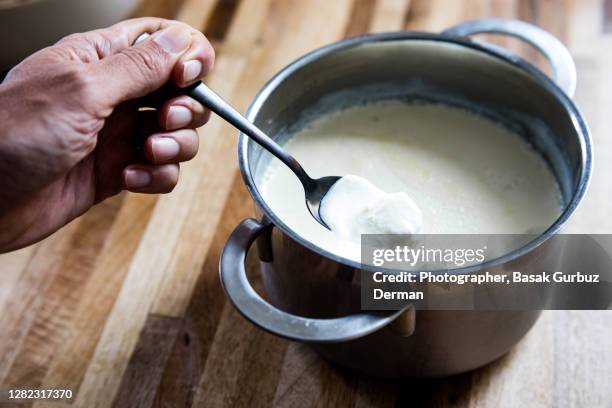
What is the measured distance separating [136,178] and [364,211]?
30 cm

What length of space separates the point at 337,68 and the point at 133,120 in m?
0.32

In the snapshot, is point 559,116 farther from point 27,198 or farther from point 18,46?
point 18,46

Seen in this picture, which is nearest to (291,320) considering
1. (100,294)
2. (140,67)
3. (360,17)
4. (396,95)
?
(140,67)

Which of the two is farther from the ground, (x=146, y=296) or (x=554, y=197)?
(x=554, y=197)

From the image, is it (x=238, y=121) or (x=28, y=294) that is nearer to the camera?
(x=238, y=121)

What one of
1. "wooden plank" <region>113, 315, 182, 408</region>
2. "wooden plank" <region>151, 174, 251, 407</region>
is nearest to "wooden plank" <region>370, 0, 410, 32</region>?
"wooden plank" <region>151, 174, 251, 407</region>

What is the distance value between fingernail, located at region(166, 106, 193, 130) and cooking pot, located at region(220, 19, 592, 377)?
8cm

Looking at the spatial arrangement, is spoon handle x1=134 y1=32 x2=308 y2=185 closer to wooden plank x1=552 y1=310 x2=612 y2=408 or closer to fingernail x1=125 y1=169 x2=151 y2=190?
fingernail x1=125 y1=169 x2=151 y2=190

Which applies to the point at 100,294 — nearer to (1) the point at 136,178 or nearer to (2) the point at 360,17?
(1) the point at 136,178

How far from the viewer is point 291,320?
76cm

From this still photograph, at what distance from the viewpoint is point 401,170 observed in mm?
1098

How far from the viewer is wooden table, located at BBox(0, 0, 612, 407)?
99 centimetres

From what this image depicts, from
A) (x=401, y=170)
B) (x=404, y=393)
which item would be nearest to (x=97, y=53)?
(x=401, y=170)

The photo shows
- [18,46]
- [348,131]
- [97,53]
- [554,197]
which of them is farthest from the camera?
[18,46]
